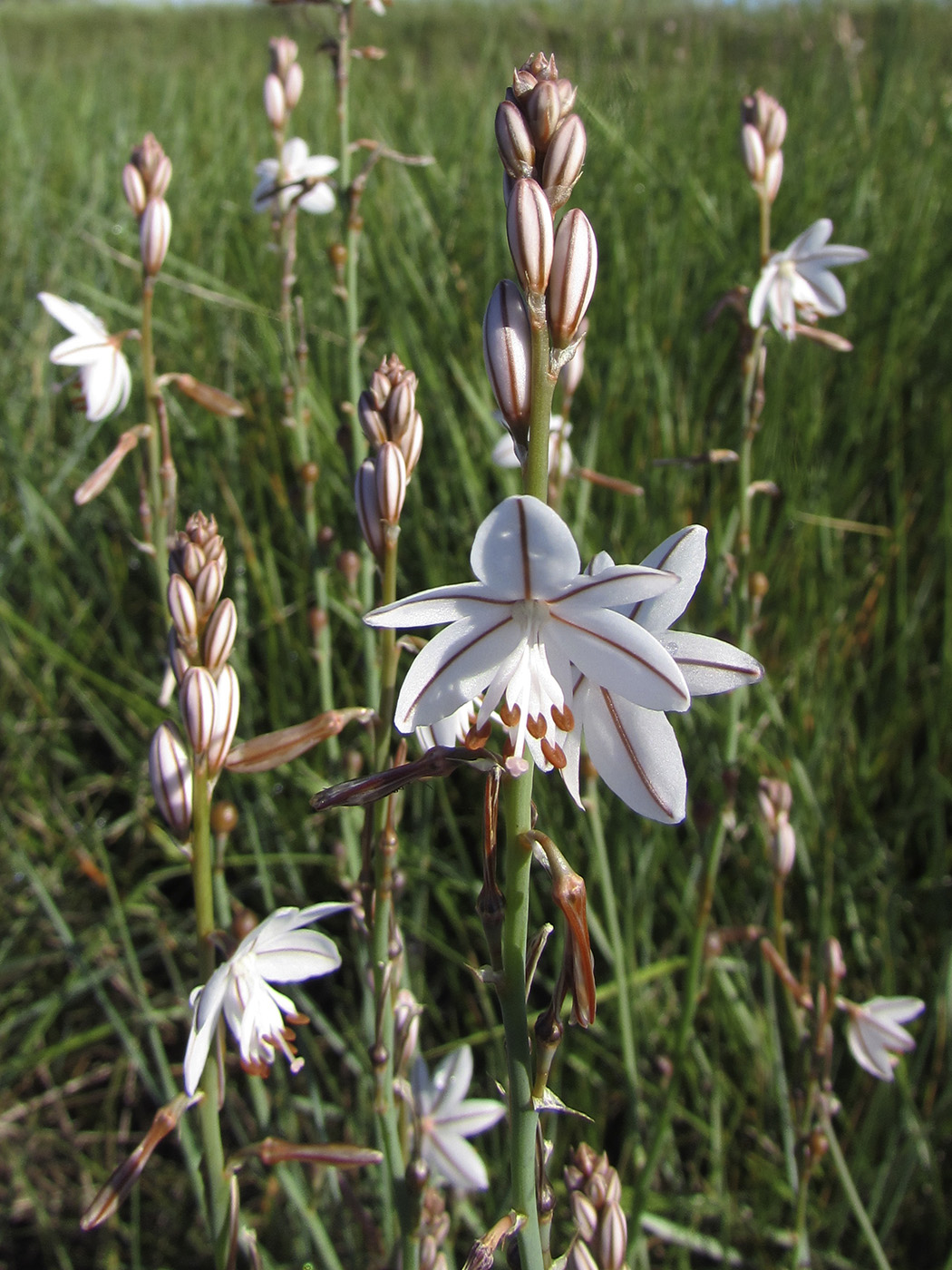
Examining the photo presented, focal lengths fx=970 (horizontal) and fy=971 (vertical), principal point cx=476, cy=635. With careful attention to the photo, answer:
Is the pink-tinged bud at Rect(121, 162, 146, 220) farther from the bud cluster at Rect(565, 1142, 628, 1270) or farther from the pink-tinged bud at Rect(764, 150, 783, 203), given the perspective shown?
the bud cluster at Rect(565, 1142, 628, 1270)

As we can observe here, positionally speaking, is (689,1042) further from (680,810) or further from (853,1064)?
(680,810)

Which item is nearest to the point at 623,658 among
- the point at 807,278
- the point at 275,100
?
the point at 807,278

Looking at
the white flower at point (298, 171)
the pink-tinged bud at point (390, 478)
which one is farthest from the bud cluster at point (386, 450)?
the white flower at point (298, 171)

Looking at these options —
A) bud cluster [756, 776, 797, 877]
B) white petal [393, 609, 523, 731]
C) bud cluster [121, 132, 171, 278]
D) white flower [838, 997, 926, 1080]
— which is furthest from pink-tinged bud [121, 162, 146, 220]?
white flower [838, 997, 926, 1080]

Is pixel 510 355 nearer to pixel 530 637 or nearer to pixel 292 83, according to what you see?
pixel 530 637

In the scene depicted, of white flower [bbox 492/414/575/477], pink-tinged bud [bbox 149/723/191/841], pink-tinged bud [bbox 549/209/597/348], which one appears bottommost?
pink-tinged bud [bbox 149/723/191/841]

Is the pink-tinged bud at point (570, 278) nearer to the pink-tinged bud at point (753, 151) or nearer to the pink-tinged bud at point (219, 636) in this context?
the pink-tinged bud at point (219, 636)
